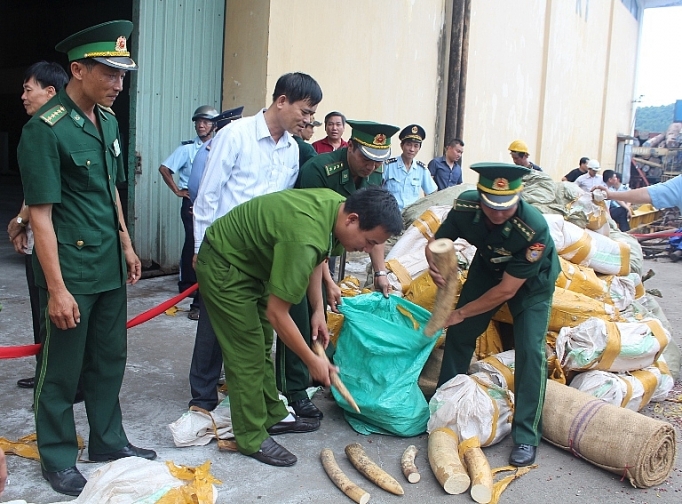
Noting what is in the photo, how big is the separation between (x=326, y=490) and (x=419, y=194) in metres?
4.79

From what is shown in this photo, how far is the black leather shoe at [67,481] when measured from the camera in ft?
9.65

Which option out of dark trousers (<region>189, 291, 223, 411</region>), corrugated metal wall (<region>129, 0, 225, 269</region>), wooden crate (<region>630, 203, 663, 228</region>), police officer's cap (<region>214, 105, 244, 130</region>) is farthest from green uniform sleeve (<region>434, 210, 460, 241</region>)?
wooden crate (<region>630, 203, 663, 228</region>)

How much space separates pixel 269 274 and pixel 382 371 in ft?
2.98

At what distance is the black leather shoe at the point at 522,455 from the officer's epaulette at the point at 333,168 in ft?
5.59

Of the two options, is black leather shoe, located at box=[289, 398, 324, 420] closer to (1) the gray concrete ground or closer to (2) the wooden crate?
(1) the gray concrete ground

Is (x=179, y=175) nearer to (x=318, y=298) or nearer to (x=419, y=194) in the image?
(x=419, y=194)

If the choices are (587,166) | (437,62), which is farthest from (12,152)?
(587,166)

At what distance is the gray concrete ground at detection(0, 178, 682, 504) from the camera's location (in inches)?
124

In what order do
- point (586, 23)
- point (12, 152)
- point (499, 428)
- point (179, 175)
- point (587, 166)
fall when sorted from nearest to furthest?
point (499, 428) < point (179, 175) < point (587, 166) < point (586, 23) < point (12, 152)

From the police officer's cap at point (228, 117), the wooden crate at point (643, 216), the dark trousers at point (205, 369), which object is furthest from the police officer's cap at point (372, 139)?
the wooden crate at point (643, 216)

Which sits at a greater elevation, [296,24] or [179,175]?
[296,24]

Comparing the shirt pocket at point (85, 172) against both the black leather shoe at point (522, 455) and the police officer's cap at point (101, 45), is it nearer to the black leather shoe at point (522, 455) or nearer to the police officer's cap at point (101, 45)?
the police officer's cap at point (101, 45)

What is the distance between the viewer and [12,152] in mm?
20266

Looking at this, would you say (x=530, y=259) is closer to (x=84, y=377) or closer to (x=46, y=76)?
(x=84, y=377)
